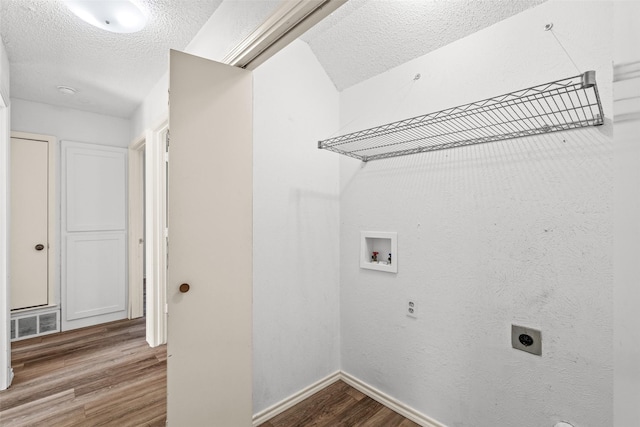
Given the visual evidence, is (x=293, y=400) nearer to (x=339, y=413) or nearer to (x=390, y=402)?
(x=339, y=413)

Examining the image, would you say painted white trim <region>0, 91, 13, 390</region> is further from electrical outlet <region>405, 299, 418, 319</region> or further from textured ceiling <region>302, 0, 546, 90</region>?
electrical outlet <region>405, 299, 418, 319</region>

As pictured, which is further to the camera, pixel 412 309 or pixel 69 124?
pixel 69 124

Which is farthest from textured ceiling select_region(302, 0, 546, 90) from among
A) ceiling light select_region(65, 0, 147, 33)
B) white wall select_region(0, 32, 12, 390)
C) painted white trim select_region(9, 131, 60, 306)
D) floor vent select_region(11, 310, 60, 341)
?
floor vent select_region(11, 310, 60, 341)

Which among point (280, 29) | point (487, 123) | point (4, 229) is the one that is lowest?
point (4, 229)

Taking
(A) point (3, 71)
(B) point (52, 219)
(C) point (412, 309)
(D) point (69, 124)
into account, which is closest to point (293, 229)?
(C) point (412, 309)

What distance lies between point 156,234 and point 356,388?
6.82 feet

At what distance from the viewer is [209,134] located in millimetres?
1336

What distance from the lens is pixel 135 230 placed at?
3.41m

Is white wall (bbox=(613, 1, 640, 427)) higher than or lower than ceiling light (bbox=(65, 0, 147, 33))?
lower

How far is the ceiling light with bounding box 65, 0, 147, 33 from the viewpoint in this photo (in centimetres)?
A: 147

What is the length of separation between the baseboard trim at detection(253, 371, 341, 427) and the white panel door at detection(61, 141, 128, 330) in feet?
8.66

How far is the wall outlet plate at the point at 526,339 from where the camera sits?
126 centimetres

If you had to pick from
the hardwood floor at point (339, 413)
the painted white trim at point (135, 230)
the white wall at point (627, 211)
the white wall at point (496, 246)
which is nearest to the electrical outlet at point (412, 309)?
the white wall at point (496, 246)

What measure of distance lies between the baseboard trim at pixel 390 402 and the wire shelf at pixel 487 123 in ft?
4.86
